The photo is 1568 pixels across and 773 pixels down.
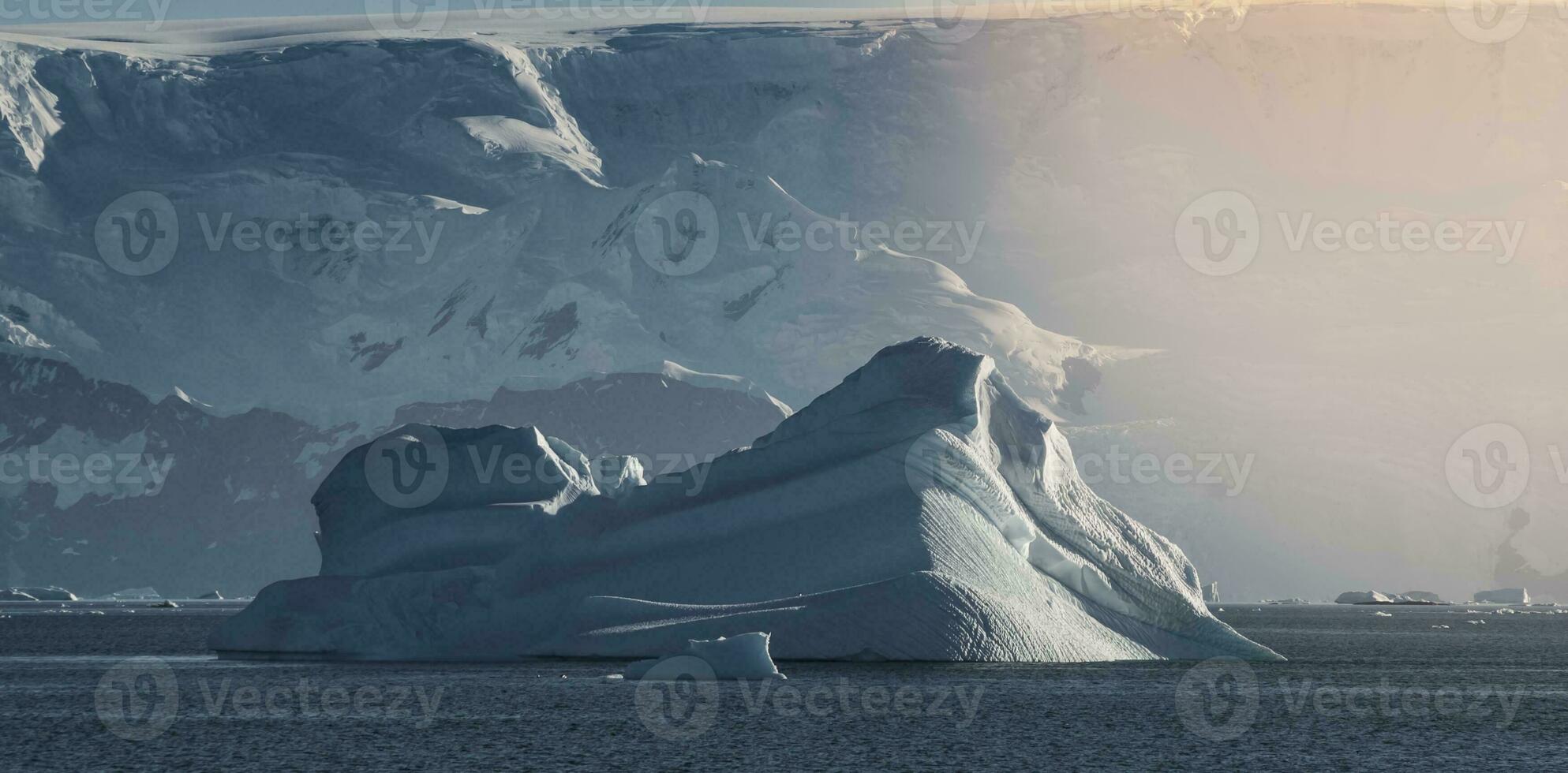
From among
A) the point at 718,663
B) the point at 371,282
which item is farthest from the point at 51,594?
the point at 718,663

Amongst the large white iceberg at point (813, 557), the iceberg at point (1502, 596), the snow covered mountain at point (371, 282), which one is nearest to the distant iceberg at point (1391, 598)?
the iceberg at point (1502, 596)

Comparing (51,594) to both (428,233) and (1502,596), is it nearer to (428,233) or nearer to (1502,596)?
(428,233)

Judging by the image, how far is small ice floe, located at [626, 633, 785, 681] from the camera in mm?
28609

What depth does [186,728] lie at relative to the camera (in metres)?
24.7

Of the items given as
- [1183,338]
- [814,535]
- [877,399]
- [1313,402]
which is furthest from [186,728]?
[1183,338]

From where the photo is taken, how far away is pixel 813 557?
32.2 meters

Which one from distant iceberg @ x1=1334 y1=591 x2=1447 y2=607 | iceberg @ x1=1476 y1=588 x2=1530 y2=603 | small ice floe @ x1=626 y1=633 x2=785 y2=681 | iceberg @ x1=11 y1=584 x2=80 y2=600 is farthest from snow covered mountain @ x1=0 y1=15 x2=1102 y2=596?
small ice floe @ x1=626 y1=633 x2=785 y2=681

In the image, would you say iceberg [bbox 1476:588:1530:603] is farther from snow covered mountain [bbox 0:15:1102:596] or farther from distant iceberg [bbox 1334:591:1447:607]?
snow covered mountain [bbox 0:15:1102:596]

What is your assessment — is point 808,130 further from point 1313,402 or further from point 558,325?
point 1313,402

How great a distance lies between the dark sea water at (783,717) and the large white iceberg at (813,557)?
79 centimetres

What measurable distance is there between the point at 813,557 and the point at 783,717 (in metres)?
6.74

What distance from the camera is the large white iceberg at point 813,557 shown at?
30.7 meters

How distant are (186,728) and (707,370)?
216 feet

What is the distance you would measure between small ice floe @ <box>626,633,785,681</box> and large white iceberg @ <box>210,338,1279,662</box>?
1.04 m
